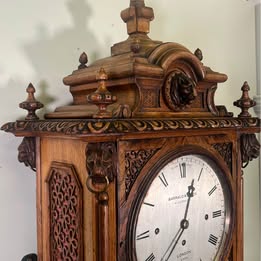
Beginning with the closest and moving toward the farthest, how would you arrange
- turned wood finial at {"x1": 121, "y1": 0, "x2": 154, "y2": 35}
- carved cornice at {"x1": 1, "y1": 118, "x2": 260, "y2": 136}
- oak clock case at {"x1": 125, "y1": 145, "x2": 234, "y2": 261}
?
carved cornice at {"x1": 1, "y1": 118, "x2": 260, "y2": 136} → oak clock case at {"x1": 125, "y1": 145, "x2": 234, "y2": 261} → turned wood finial at {"x1": 121, "y1": 0, "x2": 154, "y2": 35}

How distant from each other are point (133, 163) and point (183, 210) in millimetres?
172

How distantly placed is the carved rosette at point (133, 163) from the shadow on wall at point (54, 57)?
0.34 meters

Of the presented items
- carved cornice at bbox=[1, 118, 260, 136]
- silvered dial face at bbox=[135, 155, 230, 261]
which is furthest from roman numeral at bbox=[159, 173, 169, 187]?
carved cornice at bbox=[1, 118, 260, 136]

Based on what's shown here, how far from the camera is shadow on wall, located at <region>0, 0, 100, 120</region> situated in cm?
90

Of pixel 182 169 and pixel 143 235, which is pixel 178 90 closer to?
pixel 182 169

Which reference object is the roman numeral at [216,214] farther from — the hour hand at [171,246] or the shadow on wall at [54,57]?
the shadow on wall at [54,57]

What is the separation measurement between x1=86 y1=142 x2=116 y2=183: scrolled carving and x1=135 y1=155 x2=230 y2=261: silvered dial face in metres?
0.11

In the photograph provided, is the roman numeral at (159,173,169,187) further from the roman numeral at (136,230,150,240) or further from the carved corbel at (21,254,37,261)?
the carved corbel at (21,254,37,261)

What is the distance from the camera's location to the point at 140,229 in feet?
2.27

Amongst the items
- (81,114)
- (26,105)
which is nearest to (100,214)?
(81,114)

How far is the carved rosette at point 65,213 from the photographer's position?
0.71 meters

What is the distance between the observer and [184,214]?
2.52ft

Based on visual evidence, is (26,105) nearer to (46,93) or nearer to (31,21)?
(46,93)

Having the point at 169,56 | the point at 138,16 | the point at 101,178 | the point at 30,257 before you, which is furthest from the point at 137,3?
the point at 30,257
